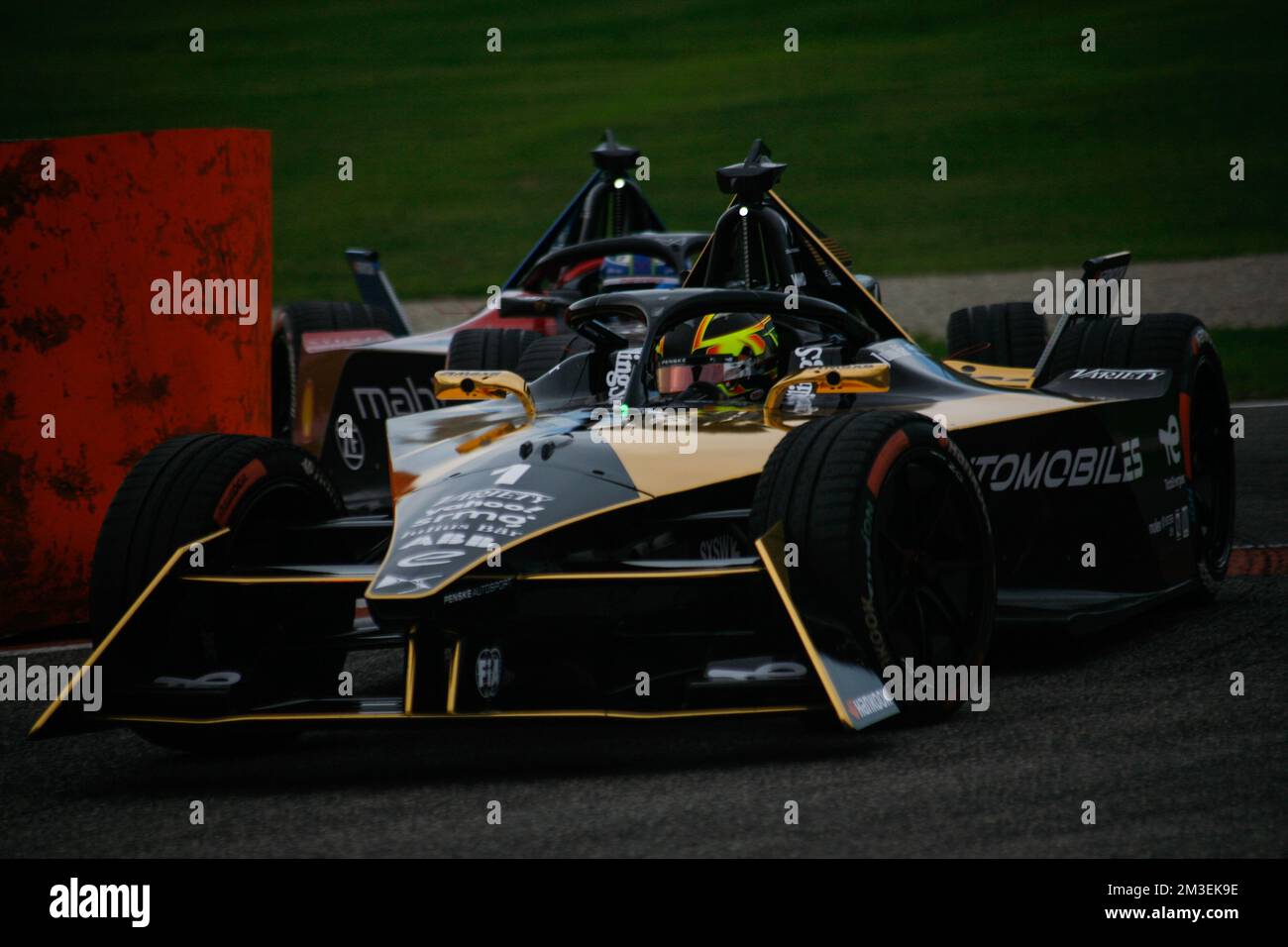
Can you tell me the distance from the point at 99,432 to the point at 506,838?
12.5 feet

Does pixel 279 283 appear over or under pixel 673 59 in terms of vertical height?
under

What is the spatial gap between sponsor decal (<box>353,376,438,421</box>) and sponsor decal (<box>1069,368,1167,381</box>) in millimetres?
4079

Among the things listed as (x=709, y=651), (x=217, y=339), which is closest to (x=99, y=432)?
(x=217, y=339)

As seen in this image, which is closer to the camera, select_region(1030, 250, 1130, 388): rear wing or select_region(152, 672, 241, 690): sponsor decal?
select_region(152, 672, 241, 690): sponsor decal

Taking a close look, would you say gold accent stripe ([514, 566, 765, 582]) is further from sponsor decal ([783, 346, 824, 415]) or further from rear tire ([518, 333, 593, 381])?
rear tire ([518, 333, 593, 381])

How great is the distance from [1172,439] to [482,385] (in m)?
2.54

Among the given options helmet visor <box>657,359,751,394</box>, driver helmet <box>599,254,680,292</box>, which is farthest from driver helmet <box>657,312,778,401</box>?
driver helmet <box>599,254,680,292</box>

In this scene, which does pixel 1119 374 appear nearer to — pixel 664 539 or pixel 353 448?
pixel 664 539

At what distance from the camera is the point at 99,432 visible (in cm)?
764

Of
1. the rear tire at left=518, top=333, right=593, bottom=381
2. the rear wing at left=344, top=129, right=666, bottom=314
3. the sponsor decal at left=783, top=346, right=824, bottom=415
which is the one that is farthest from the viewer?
the rear wing at left=344, top=129, right=666, bottom=314

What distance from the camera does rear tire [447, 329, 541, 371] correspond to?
9.46 metres

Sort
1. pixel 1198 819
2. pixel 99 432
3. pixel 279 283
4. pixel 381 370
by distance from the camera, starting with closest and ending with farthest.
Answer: pixel 1198 819
pixel 99 432
pixel 381 370
pixel 279 283

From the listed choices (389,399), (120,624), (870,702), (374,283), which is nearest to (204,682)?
(120,624)
